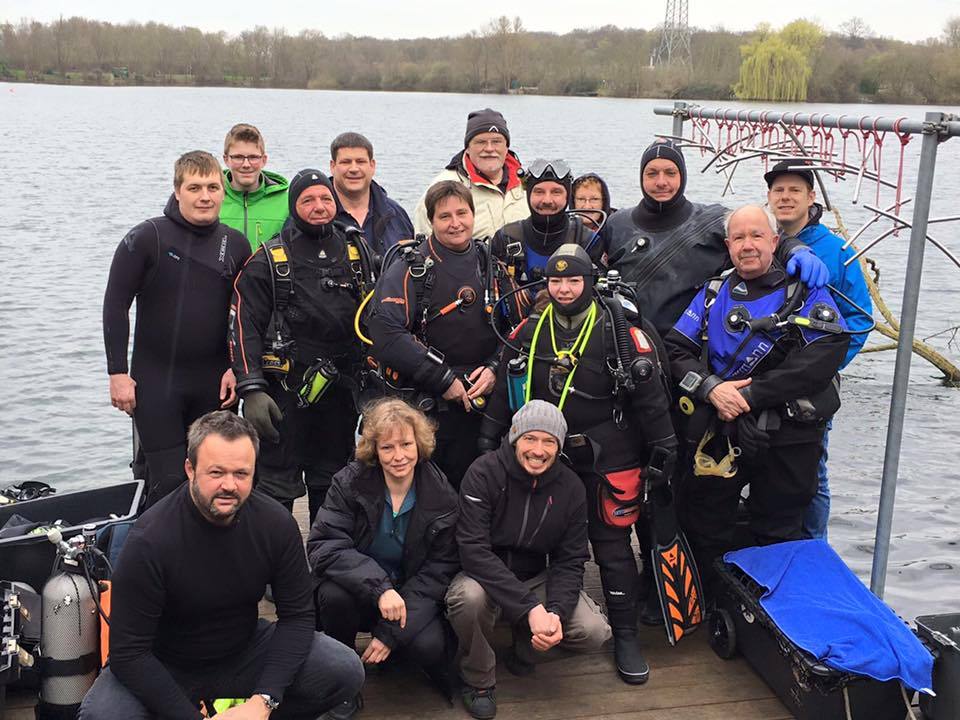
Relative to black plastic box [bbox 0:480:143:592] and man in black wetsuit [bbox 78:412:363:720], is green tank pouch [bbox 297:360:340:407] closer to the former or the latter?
black plastic box [bbox 0:480:143:592]

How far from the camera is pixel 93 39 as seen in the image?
61875mm

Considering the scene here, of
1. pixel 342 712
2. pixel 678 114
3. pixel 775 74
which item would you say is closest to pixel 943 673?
pixel 342 712

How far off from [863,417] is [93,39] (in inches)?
2368

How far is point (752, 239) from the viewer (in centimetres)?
389

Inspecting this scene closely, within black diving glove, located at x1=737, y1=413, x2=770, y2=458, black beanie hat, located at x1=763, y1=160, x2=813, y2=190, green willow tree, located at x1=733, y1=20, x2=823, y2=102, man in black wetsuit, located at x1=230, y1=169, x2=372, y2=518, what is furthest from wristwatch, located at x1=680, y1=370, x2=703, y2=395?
green willow tree, located at x1=733, y1=20, x2=823, y2=102

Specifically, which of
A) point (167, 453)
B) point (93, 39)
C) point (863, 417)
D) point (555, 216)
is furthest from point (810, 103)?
point (93, 39)

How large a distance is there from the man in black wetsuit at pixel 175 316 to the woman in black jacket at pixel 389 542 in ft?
2.89

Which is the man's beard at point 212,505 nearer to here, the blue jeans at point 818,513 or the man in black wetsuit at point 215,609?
the man in black wetsuit at point 215,609

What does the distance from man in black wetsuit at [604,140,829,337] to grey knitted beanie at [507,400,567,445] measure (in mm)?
851

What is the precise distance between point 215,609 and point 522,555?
3.88ft

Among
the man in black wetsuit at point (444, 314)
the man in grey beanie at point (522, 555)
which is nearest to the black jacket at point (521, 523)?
the man in grey beanie at point (522, 555)

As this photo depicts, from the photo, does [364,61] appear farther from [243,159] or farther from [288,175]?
[243,159]

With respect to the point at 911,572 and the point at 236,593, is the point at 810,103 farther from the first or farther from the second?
the point at 236,593

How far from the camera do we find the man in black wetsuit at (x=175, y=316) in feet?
13.7
